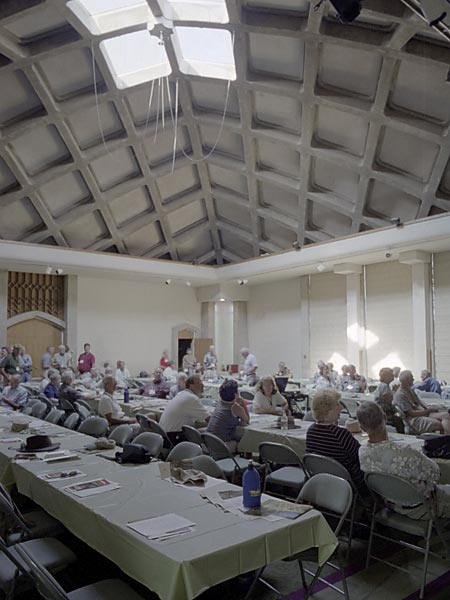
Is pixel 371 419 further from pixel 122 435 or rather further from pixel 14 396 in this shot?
pixel 14 396

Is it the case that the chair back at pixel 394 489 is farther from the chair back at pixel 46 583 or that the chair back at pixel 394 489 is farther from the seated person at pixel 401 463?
the chair back at pixel 46 583

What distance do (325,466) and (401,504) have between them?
54 cm

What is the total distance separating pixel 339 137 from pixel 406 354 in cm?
560

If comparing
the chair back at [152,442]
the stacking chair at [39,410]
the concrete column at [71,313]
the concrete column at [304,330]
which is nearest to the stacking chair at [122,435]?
the chair back at [152,442]

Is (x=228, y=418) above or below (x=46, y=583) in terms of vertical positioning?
above

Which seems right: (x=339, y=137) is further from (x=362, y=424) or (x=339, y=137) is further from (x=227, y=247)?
(x=362, y=424)

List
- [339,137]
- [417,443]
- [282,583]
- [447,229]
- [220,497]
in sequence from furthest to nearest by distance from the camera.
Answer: [339,137], [447,229], [417,443], [282,583], [220,497]

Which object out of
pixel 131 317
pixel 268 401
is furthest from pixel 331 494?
pixel 131 317

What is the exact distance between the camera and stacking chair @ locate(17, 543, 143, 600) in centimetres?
215

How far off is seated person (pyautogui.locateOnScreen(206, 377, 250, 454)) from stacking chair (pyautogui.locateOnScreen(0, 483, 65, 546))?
210 centimetres

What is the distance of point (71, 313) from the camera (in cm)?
1552

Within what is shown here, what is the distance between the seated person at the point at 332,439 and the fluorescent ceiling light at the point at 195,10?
809cm

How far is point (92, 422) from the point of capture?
5.75 m

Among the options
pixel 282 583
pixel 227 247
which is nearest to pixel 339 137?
pixel 227 247
